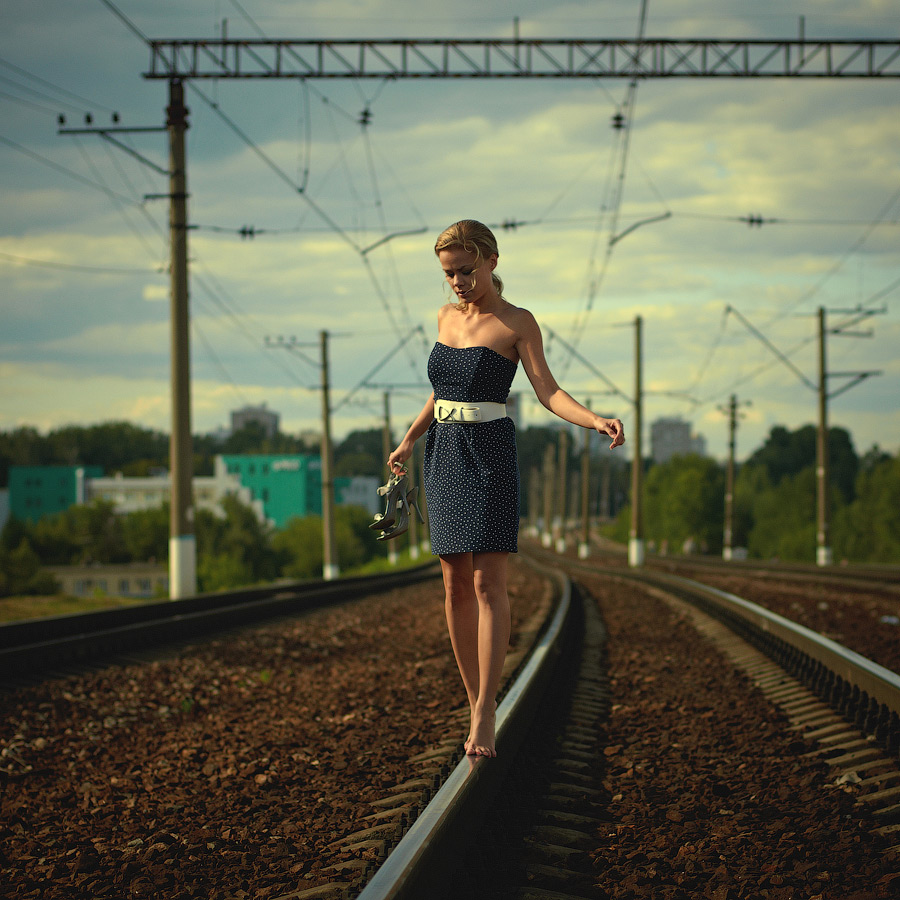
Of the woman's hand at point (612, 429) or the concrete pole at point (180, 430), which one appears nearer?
the woman's hand at point (612, 429)

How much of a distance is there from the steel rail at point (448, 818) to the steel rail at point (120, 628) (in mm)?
4758

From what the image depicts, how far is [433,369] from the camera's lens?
3.97m

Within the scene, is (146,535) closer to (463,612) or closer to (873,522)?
(873,522)

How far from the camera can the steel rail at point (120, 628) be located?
8.75 m

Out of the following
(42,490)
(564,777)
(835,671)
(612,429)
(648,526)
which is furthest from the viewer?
(42,490)

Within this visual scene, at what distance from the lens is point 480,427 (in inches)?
154

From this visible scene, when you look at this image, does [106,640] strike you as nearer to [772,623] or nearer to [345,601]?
[772,623]

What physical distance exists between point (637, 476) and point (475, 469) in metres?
34.8

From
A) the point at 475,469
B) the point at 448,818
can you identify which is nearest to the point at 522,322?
the point at 475,469

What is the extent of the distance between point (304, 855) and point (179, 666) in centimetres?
584

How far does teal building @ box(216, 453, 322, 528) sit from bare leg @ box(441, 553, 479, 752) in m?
141

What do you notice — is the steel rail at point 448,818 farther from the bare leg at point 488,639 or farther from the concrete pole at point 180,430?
the concrete pole at point 180,430

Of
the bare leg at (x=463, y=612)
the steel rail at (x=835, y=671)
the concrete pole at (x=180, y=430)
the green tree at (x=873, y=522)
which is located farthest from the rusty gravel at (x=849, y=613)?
the green tree at (x=873, y=522)

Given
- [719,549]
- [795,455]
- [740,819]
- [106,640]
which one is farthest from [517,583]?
[795,455]
